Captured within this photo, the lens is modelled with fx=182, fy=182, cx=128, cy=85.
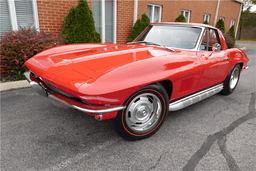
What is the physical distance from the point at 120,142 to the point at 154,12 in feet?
27.1

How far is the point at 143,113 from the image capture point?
7.37ft

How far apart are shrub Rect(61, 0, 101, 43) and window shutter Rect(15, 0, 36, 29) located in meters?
0.93

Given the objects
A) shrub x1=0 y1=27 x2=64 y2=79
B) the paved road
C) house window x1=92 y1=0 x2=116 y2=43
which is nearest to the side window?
the paved road

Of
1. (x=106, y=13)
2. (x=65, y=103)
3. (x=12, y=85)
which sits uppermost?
(x=106, y=13)

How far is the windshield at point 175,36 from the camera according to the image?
301cm

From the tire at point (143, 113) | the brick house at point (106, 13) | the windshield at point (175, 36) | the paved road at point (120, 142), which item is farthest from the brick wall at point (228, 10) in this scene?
the tire at point (143, 113)

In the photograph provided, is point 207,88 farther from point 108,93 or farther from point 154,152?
point 108,93

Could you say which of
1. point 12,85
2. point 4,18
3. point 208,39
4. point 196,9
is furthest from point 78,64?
point 196,9

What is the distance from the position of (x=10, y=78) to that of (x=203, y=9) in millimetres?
12483

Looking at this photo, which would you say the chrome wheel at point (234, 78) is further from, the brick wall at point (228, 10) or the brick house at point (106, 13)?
Answer: the brick wall at point (228, 10)

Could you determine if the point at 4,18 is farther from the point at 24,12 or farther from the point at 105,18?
the point at 105,18

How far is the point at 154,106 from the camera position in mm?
2340

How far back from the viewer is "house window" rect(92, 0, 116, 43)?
22.4 ft

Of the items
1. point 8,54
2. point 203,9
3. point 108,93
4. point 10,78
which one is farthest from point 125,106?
point 203,9
